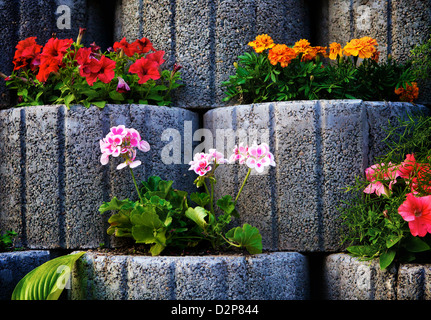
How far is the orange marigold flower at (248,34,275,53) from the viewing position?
2438mm

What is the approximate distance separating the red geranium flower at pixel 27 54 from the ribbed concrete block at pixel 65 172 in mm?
274

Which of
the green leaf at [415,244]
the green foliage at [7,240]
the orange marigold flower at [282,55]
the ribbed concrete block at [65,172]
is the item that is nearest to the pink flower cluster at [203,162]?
the ribbed concrete block at [65,172]

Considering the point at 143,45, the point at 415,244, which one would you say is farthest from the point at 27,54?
the point at 415,244

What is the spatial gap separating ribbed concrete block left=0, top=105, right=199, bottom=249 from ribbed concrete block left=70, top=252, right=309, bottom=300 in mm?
277

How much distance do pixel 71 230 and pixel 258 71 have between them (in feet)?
4.00

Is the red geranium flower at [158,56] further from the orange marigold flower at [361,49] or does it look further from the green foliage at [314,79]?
the orange marigold flower at [361,49]

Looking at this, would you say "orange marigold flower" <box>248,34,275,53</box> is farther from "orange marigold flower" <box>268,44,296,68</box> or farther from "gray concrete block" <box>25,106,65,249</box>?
"gray concrete block" <box>25,106,65,249</box>

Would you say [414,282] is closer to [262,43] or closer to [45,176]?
[262,43]

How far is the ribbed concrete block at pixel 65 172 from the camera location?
2.32 m

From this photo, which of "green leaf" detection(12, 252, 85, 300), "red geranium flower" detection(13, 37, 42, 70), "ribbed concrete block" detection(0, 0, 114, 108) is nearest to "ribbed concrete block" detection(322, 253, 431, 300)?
"green leaf" detection(12, 252, 85, 300)

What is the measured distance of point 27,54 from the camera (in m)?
2.48
